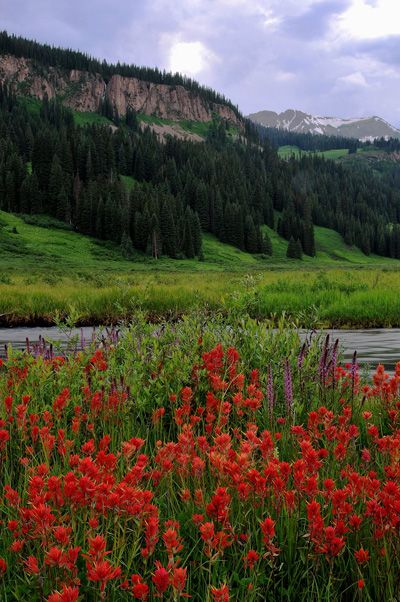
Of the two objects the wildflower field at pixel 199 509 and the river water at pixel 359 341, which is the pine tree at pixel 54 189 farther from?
the wildflower field at pixel 199 509

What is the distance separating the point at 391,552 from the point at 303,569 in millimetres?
472

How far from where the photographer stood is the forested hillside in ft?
403

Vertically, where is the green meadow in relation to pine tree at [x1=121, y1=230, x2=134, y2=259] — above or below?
below

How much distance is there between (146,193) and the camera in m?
135

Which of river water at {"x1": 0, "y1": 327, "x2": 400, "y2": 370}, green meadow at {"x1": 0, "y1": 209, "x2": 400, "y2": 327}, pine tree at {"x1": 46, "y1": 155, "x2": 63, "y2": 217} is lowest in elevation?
river water at {"x1": 0, "y1": 327, "x2": 400, "y2": 370}

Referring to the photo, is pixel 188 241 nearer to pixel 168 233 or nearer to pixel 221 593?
pixel 168 233

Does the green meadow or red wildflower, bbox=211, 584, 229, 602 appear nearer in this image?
red wildflower, bbox=211, 584, 229, 602

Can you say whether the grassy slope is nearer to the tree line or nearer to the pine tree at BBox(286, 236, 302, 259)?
the pine tree at BBox(286, 236, 302, 259)

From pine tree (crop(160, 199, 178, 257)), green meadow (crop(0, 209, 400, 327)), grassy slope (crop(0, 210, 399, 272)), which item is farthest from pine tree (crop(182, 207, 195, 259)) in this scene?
green meadow (crop(0, 209, 400, 327))

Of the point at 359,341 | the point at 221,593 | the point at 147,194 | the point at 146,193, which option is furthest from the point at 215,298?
the point at 146,193

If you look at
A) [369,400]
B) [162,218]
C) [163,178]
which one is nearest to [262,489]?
[369,400]

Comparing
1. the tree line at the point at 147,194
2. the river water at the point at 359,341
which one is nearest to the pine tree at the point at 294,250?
the tree line at the point at 147,194

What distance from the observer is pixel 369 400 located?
643cm

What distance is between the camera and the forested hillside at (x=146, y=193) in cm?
12294
